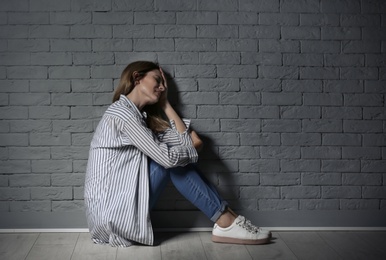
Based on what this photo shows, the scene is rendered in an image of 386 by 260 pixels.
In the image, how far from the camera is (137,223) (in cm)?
309

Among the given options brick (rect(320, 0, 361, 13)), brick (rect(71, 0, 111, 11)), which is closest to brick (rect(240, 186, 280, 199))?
brick (rect(320, 0, 361, 13))

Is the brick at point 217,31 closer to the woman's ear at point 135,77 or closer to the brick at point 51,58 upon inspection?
the woman's ear at point 135,77

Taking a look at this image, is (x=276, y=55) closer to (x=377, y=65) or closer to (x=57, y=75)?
(x=377, y=65)

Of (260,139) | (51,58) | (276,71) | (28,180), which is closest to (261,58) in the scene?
(276,71)

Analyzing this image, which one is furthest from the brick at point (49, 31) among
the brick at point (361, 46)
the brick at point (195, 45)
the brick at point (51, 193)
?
the brick at point (361, 46)

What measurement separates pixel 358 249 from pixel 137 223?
3.96 feet

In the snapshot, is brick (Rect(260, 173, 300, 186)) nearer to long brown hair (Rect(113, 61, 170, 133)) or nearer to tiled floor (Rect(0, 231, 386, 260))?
tiled floor (Rect(0, 231, 386, 260))

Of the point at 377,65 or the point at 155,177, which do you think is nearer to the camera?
the point at 155,177

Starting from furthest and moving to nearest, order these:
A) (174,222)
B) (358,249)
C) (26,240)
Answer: (174,222) → (26,240) → (358,249)

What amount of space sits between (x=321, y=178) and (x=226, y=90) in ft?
2.66

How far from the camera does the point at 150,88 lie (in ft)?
10.6

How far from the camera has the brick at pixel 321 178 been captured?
3533mm

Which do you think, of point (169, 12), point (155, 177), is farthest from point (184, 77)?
A: point (155, 177)

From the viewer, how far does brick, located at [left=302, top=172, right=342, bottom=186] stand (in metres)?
3.53
